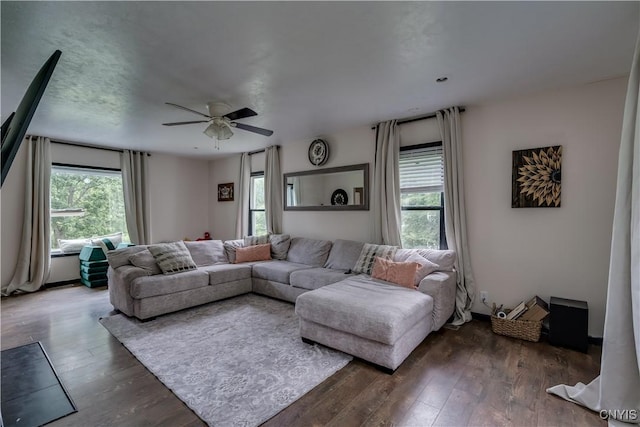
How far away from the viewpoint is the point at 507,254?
329cm

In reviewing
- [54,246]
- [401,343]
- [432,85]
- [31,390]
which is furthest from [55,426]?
[54,246]

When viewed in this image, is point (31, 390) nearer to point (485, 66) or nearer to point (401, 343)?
point (401, 343)

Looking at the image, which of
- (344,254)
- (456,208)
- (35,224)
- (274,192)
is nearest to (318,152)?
(274,192)

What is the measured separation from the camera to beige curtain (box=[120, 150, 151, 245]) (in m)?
5.75

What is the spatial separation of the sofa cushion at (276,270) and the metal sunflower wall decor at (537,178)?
2862 mm

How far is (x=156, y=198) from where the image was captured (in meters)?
6.31

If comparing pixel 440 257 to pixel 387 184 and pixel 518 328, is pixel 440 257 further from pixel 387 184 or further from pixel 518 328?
pixel 387 184

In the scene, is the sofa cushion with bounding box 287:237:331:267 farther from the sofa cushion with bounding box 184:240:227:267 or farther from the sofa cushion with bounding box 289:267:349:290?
the sofa cushion with bounding box 184:240:227:267

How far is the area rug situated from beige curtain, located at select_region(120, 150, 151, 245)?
2.68 meters

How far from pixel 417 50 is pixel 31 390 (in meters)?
3.85

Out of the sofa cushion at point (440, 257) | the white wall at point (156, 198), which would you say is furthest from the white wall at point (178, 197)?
the sofa cushion at point (440, 257)

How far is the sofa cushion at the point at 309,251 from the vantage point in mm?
4527

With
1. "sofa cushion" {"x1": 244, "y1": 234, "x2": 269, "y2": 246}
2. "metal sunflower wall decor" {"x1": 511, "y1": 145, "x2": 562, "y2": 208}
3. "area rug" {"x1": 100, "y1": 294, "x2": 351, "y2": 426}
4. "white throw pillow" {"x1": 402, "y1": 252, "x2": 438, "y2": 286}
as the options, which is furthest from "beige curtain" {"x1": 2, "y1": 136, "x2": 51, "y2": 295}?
"metal sunflower wall decor" {"x1": 511, "y1": 145, "x2": 562, "y2": 208}

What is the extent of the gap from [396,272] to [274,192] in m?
3.08
